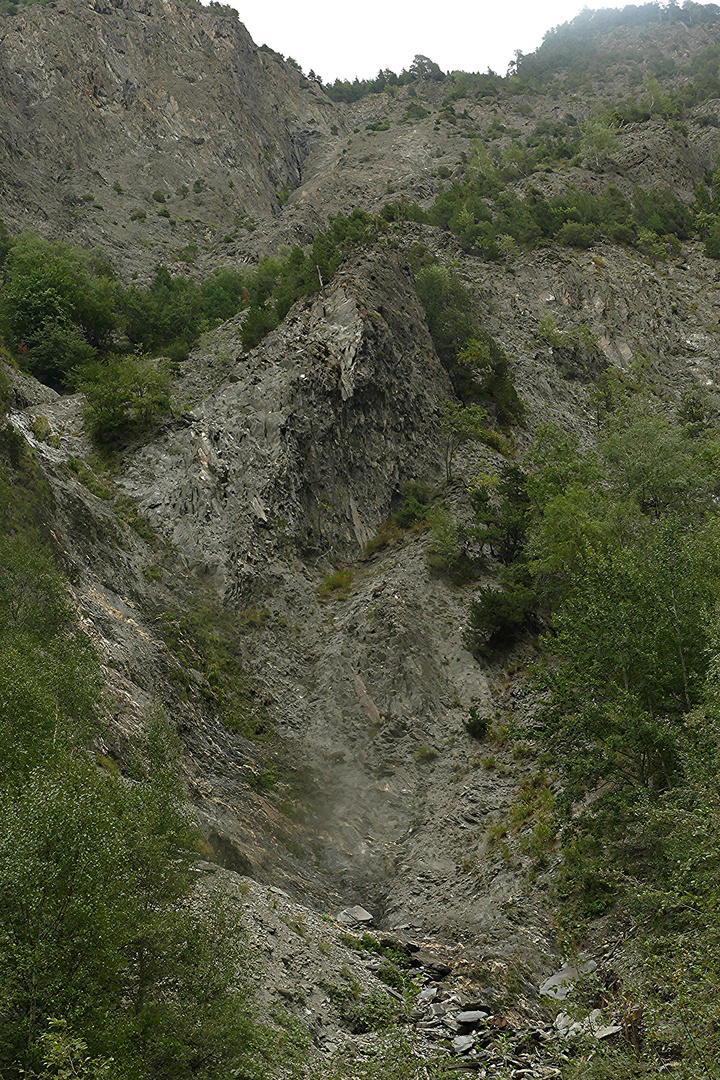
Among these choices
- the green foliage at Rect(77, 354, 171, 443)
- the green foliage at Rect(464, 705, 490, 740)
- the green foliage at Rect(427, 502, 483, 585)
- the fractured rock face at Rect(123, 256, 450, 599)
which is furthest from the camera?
the green foliage at Rect(77, 354, 171, 443)

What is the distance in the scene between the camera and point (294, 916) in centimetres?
1989

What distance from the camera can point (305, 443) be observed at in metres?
39.4

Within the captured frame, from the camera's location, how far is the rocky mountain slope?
21906 millimetres

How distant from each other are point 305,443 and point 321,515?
3.75 meters

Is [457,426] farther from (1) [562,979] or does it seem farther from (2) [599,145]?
(2) [599,145]

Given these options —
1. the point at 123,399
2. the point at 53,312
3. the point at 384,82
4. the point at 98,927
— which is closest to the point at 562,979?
the point at 98,927

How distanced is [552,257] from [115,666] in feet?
175

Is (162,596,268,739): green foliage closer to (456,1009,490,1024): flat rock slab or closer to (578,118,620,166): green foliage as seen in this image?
(456,1009,490,1024): flat rock slab

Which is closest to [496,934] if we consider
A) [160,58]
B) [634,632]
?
[634,632]

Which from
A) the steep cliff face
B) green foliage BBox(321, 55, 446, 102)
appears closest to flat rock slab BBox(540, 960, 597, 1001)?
the steep cliff face

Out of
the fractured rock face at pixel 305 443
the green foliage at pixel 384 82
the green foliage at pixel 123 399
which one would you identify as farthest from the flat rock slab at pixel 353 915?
the green foliage at pixel 384 82

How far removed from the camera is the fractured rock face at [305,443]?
35441mm

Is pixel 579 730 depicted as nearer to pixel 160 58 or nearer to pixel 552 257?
pixel 552 257

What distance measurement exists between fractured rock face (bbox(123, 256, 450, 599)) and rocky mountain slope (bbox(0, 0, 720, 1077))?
0.15 metres
